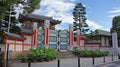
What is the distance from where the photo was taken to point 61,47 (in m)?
37.6

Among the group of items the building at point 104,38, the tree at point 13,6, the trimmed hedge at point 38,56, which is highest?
the tree at point 13,6

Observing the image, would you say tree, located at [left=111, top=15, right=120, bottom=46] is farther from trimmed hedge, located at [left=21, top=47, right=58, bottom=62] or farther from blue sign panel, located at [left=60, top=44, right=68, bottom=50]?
trimmed hedge, located at [left=21, top=47, right=58, bottom=62]

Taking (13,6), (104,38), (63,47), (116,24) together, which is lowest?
(63,47)

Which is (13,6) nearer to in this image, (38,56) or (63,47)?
(38,56)

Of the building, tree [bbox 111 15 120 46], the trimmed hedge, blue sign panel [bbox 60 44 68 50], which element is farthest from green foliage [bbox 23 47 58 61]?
tree [bbox 111 15 120 46]

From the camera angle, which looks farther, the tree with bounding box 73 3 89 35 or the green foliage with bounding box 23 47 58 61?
the tree with bounding box 73 3 89 35

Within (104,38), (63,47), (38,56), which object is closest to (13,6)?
(38,56)

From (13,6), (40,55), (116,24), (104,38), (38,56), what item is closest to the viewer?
(13,6)

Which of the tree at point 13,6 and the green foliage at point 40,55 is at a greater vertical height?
the tree at point 13,6

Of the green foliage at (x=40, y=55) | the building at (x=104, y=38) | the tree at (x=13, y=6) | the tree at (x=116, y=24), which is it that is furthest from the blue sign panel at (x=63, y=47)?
the tree at (x=116, y=24)

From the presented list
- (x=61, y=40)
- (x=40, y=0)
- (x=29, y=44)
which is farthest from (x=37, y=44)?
(x=40, y=0)

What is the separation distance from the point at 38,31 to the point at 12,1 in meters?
22.7

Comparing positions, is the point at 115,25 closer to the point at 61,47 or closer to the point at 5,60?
the point at 61,47

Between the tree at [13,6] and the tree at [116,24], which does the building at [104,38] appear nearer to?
the tree at [116,24]
